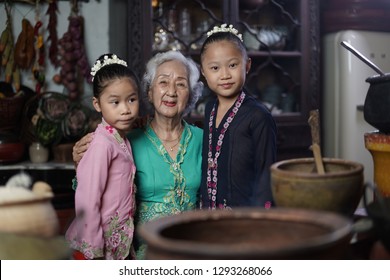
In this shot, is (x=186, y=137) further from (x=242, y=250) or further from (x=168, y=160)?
(x=242, y=250)

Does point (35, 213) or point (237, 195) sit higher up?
point (35, 213)

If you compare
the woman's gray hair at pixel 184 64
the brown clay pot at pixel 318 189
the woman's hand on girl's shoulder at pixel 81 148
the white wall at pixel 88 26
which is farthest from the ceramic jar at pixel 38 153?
the brown clay pot at pixel 318 189

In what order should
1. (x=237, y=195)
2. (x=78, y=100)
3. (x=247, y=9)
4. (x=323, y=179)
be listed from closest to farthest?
(x=323, y=179)
(x=237, y=195)
(x=78, y=100)
(x=247, y=9)

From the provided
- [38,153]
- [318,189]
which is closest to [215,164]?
[318,189]

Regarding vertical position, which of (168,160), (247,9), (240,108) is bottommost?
(168,160)

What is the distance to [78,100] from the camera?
10.8 ft

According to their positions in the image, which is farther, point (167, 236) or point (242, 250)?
point (167, 236)

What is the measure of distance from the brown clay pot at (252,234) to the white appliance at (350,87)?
9.68 ft

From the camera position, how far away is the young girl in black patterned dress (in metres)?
1.74

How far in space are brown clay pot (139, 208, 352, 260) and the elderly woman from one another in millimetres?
1006

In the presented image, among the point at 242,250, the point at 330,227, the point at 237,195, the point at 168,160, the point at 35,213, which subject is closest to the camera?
the point at 242,250

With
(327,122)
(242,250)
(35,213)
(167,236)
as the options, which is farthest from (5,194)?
(327,122)

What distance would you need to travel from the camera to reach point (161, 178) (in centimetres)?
186

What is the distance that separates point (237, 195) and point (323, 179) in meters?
0.79
